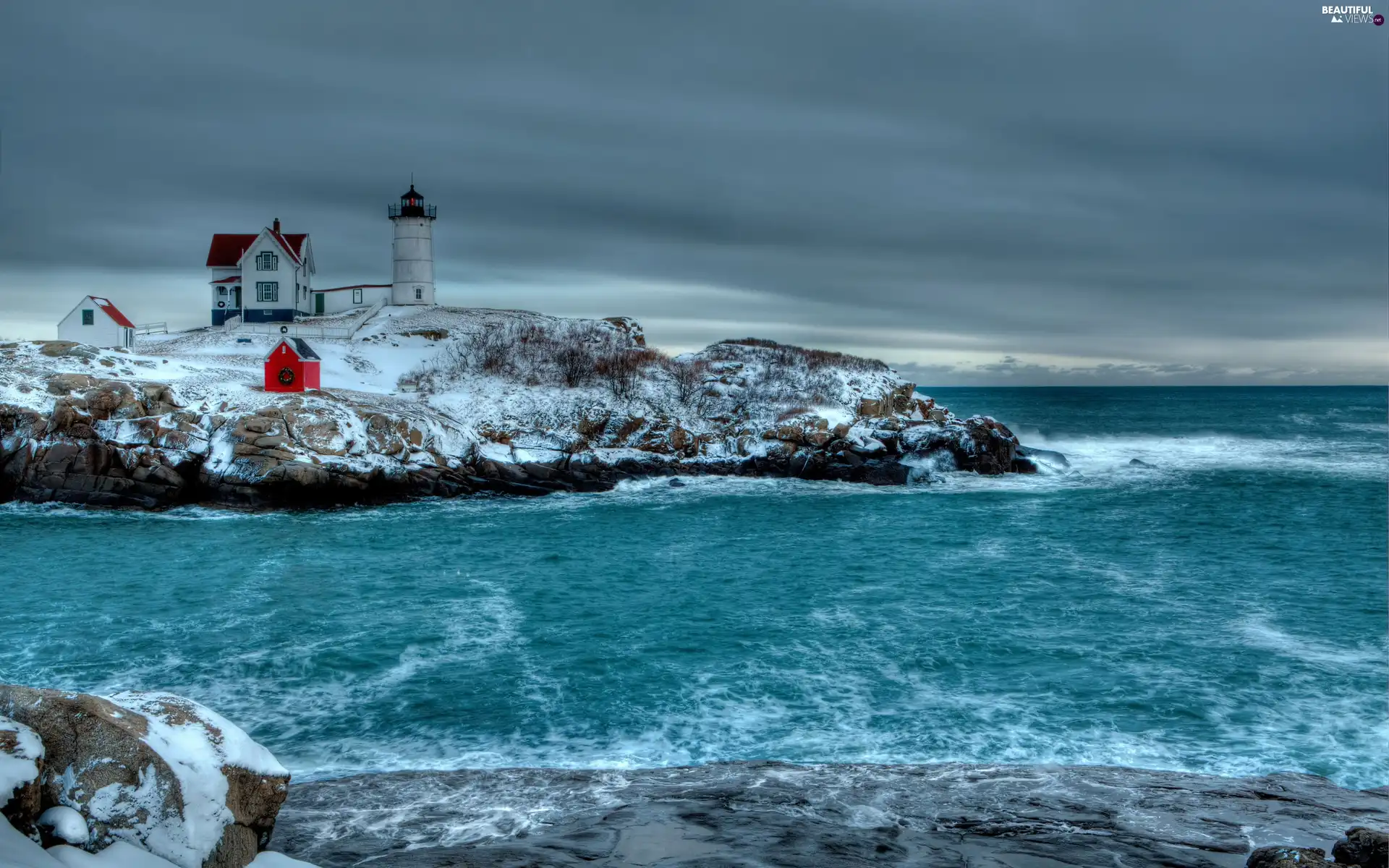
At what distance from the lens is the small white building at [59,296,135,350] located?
57062 millimetres

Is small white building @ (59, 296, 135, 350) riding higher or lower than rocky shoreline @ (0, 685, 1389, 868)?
higher

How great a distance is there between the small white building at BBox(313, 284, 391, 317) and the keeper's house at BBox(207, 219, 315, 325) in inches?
191

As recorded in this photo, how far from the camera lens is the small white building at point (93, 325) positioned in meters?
57.1

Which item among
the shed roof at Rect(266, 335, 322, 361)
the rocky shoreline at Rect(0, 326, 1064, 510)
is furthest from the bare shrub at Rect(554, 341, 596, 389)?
the shed roof at Rect(266, 335, 322, 361)

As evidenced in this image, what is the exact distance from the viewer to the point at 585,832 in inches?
428

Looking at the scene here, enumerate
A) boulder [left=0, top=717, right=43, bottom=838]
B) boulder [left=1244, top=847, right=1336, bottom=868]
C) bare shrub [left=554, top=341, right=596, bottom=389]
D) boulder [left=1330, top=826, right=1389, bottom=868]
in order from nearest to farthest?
boulder [left=0, top=717, right=43, bottom=838], boulder [left=1244, top=847, right=1336, bottom=868], boulder [left=1330, top=826, right=1389, bottom=868], bare shrub [left=554, top=341, right=596, bottom=389]

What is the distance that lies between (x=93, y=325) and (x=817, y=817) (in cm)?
6086

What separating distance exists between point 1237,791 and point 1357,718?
5.72m

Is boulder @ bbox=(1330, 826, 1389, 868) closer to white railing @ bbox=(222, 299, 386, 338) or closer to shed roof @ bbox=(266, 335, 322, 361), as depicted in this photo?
shed roof @ bbox=(266, 335, 322, 361)

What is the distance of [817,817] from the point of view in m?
11.6

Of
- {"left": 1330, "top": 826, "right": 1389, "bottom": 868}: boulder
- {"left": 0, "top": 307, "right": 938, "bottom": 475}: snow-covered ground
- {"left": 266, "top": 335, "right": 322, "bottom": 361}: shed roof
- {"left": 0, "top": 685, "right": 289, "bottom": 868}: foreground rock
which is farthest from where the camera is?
{"left": 266, "top": 335, "right": 322, "bottom": 361}: shed roof

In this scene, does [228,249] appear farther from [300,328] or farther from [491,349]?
[491,349]

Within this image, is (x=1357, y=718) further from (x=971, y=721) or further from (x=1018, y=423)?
(x=1018, y=423)

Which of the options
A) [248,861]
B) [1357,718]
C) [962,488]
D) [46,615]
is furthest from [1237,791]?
[962,488]
